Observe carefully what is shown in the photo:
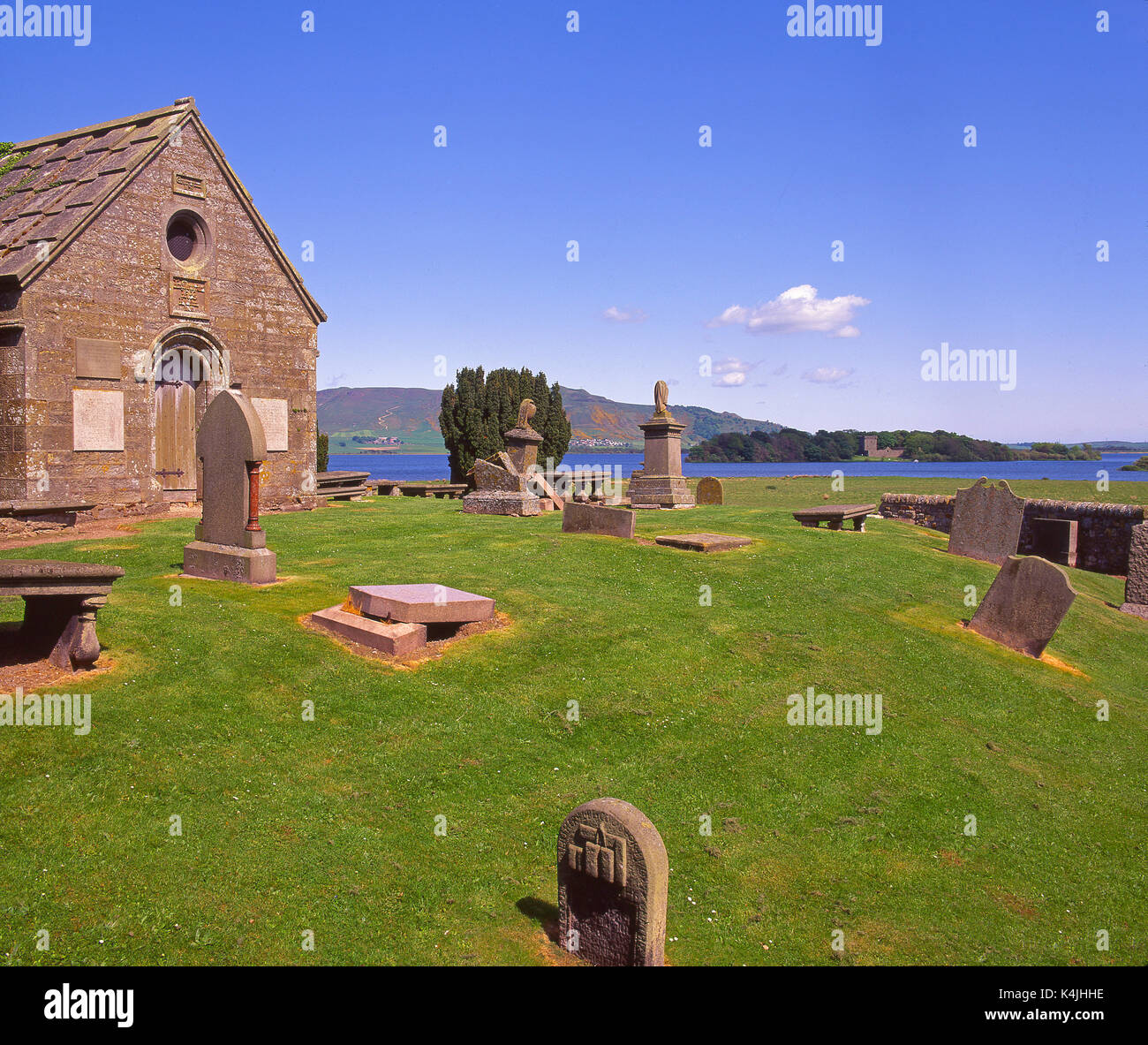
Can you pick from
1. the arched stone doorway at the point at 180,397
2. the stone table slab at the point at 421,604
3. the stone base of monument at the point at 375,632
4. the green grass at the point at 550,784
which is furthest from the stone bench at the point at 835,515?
the arched stone doorway at the point at 180,397

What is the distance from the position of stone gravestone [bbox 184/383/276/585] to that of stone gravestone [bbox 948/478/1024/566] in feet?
47.8

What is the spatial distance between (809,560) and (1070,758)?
689 cm

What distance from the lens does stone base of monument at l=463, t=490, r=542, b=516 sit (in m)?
21.0

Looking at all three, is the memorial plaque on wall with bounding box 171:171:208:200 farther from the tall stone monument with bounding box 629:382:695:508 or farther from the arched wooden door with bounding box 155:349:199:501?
the tall stone monument with bounding box 629:382:695:508

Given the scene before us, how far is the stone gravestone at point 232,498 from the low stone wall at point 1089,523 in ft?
54.2

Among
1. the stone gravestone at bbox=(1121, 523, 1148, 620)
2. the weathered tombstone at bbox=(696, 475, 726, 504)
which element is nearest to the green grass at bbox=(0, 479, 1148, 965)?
the stone gravestone at bbox=(1121, 523, 1148, 620)

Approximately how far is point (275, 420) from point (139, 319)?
4333 millimetres

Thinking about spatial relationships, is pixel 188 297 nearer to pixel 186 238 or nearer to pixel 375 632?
pixel 186 238

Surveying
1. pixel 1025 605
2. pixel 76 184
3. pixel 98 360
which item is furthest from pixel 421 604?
pixel 76 184

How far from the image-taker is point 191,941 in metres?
5.09

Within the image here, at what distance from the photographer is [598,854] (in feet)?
17.0

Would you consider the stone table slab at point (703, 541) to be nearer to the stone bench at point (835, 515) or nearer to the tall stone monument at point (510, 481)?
the stone bench at point (835, 515)

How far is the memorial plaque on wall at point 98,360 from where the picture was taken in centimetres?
1823
